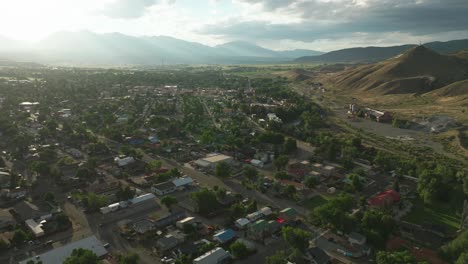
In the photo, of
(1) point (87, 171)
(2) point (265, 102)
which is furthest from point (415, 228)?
(2) point (265, 102)

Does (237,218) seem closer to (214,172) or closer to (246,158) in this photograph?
(214,172)

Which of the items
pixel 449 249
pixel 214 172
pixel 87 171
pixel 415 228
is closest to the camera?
pixel 449 249

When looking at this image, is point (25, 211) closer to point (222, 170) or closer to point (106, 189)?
point (106, 189)

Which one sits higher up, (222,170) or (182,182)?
(222,170)

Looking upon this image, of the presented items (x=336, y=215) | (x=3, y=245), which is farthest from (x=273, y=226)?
(x=3, y=245)

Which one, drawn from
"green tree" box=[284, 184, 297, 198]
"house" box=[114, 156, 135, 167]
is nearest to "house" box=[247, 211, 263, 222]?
"green tree" box=[284, 184, 297, 198]

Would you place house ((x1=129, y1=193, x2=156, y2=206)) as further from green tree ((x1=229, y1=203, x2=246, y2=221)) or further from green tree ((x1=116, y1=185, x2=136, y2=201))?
green tree ((x1=229, y1=203, x2=246, y2=221))
